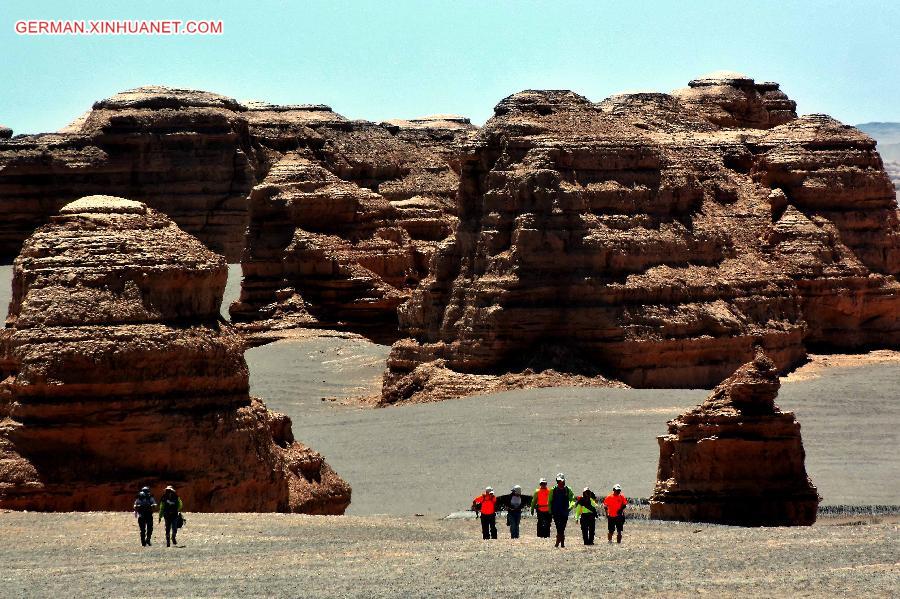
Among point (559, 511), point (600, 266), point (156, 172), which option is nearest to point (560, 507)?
point (559, 511)

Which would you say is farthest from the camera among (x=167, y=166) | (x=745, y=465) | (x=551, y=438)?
(x=167, y=166)

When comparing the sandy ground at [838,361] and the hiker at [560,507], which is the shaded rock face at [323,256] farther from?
the hiker at [560,507]

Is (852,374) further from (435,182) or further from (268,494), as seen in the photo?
(435,182)

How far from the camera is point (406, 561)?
838 inches

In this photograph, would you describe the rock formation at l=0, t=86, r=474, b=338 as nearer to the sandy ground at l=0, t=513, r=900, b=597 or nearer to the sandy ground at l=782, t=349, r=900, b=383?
the sandy ground at l=782, t=349, r=900, b=383

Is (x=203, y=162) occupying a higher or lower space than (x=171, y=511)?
higher

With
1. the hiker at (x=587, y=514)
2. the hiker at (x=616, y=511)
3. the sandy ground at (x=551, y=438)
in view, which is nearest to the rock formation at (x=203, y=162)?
the sandy ground at (x=551, y=438)

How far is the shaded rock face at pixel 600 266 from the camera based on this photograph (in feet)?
140

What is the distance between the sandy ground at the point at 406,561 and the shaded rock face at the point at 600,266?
17.4m

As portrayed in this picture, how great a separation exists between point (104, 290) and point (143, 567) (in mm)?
4885

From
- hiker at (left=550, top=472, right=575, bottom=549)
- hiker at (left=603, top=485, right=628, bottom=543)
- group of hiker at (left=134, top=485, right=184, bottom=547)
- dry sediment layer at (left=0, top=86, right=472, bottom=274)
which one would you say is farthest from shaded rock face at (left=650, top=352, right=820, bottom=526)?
dry sediment layer at (left=0, top=86, right=472, bottom=274)

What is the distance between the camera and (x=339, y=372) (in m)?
49.7

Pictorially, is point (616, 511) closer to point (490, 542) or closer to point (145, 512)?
point (490, 542)

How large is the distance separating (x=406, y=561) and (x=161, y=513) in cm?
273
